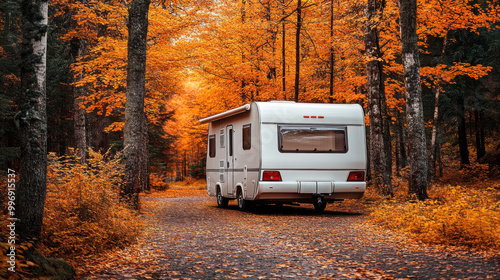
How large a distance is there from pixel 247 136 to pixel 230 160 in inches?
69.8

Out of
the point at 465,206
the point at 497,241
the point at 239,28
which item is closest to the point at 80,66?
the point at 239,28

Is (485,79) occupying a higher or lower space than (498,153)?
higher

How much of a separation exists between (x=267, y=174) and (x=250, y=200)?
4.48 feet

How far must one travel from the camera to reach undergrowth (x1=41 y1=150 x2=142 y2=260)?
736cm

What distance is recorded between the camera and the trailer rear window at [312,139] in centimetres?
1416

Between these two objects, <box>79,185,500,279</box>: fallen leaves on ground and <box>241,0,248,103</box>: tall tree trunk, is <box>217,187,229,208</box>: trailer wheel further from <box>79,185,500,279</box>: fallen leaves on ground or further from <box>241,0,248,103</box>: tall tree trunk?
<box>241,0,248,103</box>: tall tree trunk

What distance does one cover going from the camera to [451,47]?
26.6 metres

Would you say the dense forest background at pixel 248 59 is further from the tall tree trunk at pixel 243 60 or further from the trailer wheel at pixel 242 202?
the trailer wheel at pixel 242 202

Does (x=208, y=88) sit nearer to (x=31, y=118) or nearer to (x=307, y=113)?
(x=307, y=113)

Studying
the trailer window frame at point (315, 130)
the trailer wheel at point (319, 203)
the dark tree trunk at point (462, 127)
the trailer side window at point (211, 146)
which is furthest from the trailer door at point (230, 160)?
the dark tree trunk at point (462, 127)

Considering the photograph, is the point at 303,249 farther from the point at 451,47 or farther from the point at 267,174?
the point at 451,47

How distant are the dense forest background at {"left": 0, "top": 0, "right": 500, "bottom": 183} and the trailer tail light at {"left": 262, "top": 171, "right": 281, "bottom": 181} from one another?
5221 mm

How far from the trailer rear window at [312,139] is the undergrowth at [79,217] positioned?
5837 mm

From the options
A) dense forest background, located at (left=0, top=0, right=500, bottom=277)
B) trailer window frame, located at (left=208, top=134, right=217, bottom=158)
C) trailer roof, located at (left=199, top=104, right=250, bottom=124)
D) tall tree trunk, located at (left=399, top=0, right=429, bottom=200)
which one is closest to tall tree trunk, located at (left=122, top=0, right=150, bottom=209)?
dense forest background, located at (left=0, top=0, right=500, bottom=277)
